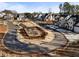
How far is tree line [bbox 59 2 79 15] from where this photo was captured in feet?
5.55

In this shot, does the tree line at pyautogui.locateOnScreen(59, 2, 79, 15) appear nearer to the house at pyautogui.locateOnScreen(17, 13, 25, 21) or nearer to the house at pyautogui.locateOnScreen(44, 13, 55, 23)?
the house at pyautogui.locateOnScreen(44, 13, 55, 23)

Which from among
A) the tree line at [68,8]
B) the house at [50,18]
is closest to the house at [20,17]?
the house at [50,18]

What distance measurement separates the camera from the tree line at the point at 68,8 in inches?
66.6

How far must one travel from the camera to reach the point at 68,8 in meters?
1.74

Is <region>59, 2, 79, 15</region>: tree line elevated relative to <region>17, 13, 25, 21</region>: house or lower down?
elevated

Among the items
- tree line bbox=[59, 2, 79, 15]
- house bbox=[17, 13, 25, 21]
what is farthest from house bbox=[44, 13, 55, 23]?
house bbox=[17, 13, 25, 21]

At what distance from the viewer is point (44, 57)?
1.69 metres

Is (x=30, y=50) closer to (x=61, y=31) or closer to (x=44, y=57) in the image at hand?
(x=44, y=57)

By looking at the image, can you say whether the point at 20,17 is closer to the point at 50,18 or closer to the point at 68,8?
the point at 50,18

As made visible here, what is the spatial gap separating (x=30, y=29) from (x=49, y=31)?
7.6 inches

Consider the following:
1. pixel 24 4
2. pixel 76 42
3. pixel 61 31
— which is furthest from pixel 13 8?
pixel 76 42

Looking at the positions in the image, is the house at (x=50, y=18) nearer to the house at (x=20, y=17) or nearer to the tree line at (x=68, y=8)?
the tree line at (x=68, y=8)

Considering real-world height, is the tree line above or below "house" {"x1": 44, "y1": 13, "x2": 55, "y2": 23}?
above

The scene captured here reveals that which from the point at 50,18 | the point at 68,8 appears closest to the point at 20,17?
the point at 50,18
